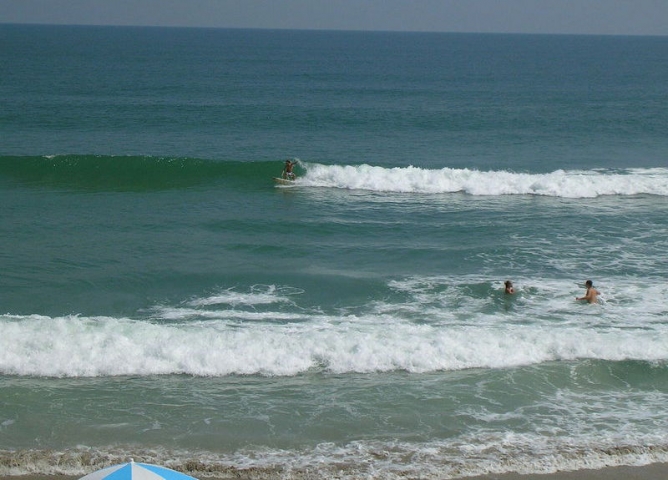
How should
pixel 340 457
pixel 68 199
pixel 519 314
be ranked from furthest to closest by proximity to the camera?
1. pixel 68 199
2. pixel 519 314
3. pixel 340 457

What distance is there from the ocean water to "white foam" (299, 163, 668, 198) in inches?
4.0

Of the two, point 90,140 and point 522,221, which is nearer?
point 522,221

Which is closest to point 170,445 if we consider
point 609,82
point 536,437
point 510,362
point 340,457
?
point 340,457

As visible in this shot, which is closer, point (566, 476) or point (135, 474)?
point (135, 474)

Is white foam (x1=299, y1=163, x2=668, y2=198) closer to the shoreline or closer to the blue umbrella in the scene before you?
the shoreline

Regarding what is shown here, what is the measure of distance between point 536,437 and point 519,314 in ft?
17.2

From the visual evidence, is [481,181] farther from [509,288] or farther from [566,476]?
[566,476]

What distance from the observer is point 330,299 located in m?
18.0

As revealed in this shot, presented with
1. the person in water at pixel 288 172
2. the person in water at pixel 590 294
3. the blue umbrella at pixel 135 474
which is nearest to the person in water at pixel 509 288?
the person in water at pixel 590 294

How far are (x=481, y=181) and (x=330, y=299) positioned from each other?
1240cm

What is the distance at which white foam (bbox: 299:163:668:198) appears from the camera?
27938mm

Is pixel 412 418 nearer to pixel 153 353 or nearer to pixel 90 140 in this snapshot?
pixel 153 353

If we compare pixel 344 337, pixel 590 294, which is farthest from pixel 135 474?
pixel 590 294

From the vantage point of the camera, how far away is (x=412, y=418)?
12.6m
